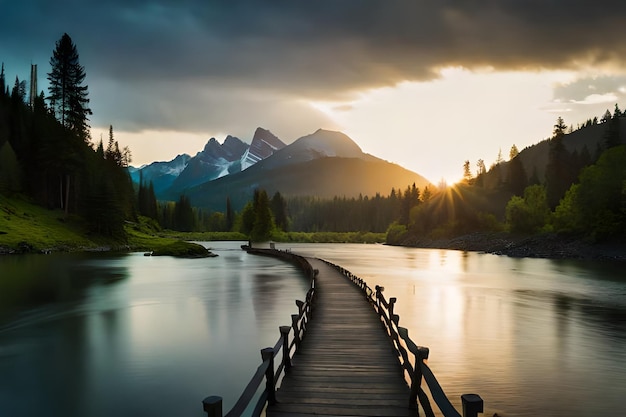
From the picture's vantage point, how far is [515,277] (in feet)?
196

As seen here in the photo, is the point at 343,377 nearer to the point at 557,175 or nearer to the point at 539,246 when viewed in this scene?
the point at 539,246

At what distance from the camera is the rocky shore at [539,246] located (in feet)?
288

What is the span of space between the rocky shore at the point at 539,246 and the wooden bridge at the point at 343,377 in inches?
3393

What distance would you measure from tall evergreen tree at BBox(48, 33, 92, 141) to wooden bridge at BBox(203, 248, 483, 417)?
107 metres

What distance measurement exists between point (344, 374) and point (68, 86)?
116 metres

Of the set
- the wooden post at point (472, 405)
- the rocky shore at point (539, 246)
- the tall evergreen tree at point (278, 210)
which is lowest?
the rocky shore at point (539, 246)

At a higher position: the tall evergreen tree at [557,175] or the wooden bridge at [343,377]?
the tall evergreen tree at [557,175]

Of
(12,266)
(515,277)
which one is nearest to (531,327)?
(515,277)

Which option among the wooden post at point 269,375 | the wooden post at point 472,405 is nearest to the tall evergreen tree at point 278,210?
the wooden post at point 269,375

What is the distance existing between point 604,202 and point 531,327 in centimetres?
7639

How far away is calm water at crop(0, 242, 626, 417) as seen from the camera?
16812mm

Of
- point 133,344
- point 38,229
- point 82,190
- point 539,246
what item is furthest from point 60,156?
point 539,246

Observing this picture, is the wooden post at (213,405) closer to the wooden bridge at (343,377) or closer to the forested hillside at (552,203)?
the wooden bridge at (343,377)

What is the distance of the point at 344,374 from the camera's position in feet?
44.5
